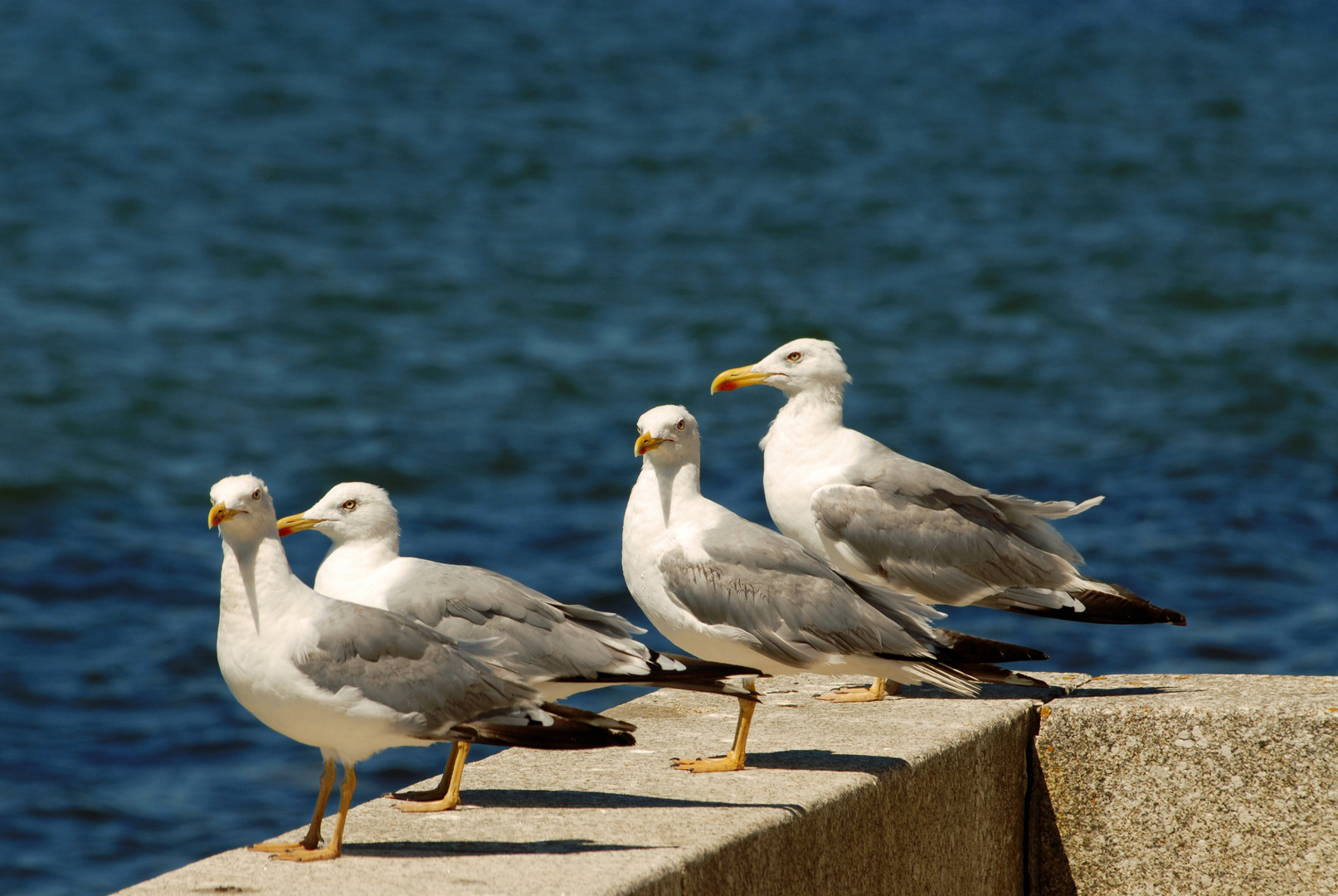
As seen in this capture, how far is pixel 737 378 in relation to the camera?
5.96 meters

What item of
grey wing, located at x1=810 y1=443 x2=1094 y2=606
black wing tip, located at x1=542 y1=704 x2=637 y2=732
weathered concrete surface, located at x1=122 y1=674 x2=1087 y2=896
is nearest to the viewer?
weathered concrete surface, located at x1=122 y1=674 x2=1087 y2=896

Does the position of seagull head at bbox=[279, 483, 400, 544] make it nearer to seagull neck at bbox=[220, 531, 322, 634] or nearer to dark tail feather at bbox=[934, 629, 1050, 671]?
seagull neck at bbox=[220, 531, 322, 634]

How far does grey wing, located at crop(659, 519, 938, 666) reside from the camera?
4598 millimetres

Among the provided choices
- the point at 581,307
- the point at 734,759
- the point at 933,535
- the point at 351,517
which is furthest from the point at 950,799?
the point at 581,307

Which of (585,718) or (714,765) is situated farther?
(714,765)

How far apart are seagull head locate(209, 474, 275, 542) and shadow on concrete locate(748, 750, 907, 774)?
1563 mm

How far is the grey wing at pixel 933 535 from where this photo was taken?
5801mm

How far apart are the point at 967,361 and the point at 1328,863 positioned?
16353 millimetres

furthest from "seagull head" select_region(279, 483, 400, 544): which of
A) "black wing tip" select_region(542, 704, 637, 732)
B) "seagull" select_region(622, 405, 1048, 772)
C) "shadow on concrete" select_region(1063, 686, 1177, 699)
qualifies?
"shadow on concrete" select_region(1063, 686, 1177, 699)

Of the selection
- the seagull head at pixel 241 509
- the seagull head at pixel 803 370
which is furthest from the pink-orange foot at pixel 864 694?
the seagull head at pixel 241 509

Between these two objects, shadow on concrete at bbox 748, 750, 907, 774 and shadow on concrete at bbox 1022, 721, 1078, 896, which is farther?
shadow on concrete at bbox 1022, 721, 1078, 896

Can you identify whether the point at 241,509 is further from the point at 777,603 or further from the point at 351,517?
the point at 777,603

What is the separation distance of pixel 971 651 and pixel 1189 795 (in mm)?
763

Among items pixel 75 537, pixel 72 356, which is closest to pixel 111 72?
pixel 72 356
